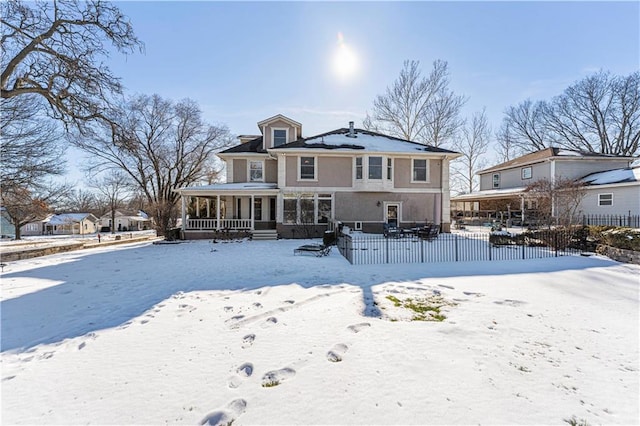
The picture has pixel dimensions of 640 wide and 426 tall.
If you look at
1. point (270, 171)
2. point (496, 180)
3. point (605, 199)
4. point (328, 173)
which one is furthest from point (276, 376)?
point (496, 180)

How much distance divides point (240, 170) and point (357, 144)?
882 cm

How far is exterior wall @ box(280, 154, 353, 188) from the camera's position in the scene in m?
17.9

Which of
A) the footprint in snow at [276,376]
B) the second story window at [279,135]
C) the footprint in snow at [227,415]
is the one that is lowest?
the footprint in snow at [227,415]

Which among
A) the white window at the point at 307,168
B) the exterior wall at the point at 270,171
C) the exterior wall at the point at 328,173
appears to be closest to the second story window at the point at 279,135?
the exterior wall at the point at 270,171

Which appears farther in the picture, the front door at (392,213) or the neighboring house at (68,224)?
the neighboring house at (68,224)

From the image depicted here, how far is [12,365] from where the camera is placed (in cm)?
353

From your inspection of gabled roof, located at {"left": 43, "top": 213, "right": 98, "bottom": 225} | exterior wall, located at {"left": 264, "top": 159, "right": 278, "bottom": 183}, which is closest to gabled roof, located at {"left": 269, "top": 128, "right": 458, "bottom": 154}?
exterior wall, located at {"left": 264, "top": 159, "right": 278, "bottom": 183}

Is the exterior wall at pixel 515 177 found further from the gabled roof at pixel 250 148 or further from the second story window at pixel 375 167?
the gabled roof at pixel 250 148

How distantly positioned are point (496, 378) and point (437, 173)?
688 inches

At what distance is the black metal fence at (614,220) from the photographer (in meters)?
17.5

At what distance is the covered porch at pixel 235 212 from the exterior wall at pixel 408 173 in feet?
26.4

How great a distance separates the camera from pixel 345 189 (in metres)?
18.2

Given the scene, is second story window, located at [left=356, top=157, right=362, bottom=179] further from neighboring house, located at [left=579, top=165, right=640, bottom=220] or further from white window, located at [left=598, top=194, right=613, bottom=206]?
white window, located at [left=598, top=194, right=613, bottom=206]

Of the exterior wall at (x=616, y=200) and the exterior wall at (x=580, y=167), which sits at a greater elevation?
the exterior wall at (x=580, y=167)
